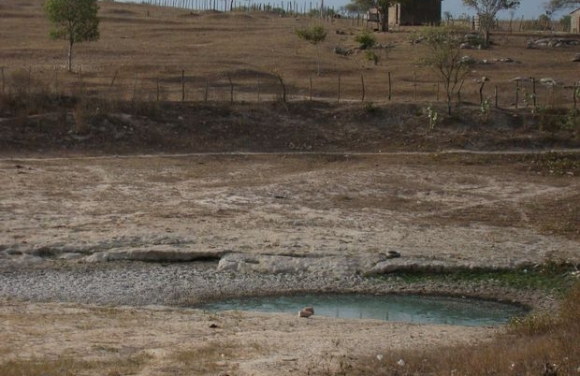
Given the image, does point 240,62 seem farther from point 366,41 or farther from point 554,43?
point 554,43

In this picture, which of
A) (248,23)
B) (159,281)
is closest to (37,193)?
(159,281)

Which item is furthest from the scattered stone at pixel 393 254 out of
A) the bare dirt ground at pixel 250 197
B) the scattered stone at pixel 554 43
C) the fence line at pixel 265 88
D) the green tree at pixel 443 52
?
the scattered stone at pixel 554 43

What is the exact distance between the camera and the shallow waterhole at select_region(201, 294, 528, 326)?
16.8 meters

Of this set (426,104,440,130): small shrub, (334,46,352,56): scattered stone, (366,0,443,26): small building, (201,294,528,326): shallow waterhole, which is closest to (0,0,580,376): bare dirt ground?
(426,104,440,130): small shrub

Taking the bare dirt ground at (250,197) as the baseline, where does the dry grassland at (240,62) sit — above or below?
above

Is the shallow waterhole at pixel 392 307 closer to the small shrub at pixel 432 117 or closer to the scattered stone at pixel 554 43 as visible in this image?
the small shrub at pixel 432 117

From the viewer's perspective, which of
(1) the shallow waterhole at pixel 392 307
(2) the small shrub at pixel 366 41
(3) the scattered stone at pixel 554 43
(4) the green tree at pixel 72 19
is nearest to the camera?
(1) the shallow waterhole at pixel 392 307

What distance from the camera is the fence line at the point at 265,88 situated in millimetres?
36188

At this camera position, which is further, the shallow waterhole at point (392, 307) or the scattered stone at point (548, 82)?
the scattered stone at point (548, 82)

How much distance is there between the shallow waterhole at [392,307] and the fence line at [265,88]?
61.3 feet

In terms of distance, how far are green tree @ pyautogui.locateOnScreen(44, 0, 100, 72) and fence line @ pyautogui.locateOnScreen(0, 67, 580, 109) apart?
1.96 metres

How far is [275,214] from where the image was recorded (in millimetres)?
23609

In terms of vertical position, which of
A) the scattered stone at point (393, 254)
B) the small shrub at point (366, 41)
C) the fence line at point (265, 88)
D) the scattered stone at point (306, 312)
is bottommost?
the scattered stone at point (306, 312)

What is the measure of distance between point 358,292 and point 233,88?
23588 mm
